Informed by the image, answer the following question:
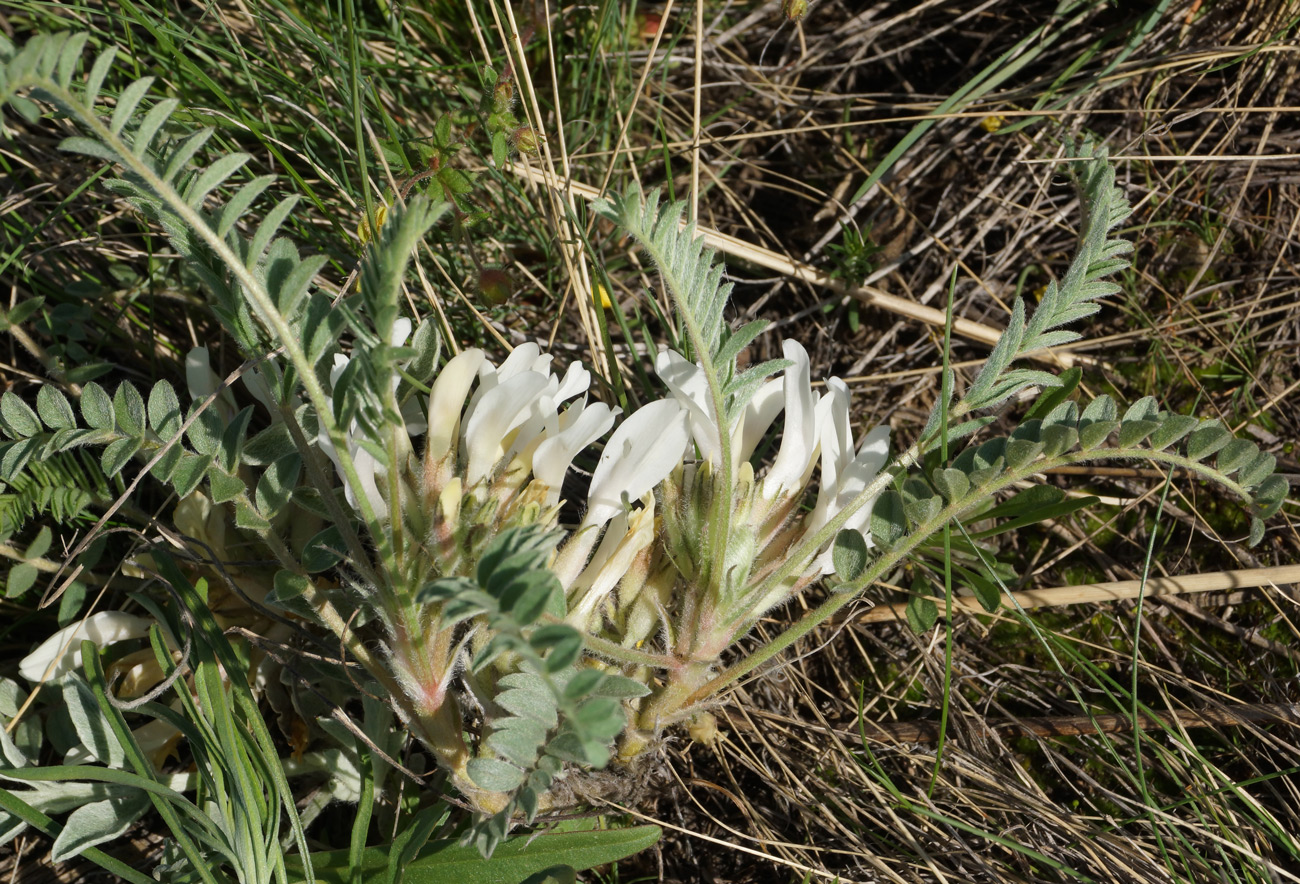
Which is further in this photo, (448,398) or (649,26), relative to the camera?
(649,26)

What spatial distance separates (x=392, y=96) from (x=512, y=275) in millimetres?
515

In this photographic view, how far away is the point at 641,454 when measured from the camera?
1.59m

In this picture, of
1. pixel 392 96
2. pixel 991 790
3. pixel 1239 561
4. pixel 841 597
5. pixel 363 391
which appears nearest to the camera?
pixel 363 391

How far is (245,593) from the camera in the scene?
183 cm

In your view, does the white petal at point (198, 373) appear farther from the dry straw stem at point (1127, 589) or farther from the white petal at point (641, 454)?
the dry straw stem at point (1127, 589)

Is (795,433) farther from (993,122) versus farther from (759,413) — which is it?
(993,122)

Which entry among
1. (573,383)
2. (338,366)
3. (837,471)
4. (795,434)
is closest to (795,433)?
(795,434)

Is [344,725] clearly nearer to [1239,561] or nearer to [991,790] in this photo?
[991,790]

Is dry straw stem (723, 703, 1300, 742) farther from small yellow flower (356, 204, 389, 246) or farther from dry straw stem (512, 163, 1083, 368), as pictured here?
small yellow flower (356, 204, 389, 246)

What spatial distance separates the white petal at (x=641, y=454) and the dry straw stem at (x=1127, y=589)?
834 millimetres

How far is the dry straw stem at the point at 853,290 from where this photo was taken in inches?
94.7

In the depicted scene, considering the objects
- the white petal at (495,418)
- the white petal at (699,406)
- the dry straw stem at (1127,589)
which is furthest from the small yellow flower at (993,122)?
the white petal at (495,418)

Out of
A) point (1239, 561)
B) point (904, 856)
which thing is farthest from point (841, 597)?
point (1239, 561)

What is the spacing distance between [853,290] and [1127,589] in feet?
3.08
